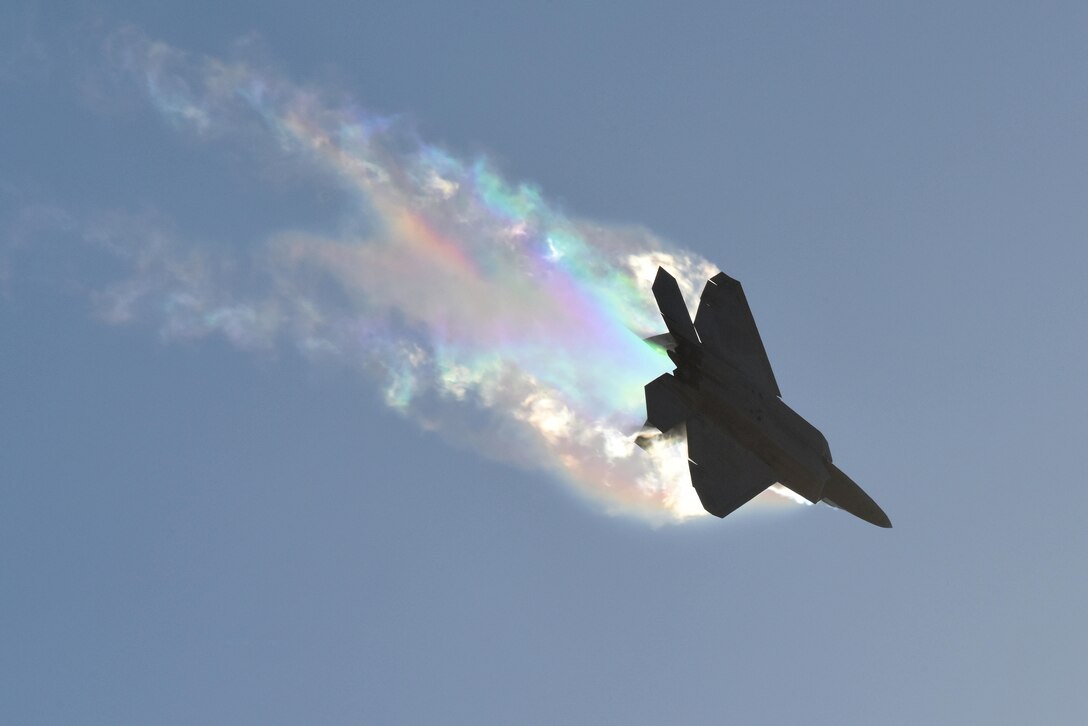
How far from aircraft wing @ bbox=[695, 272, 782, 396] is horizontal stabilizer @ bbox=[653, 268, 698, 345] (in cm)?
129

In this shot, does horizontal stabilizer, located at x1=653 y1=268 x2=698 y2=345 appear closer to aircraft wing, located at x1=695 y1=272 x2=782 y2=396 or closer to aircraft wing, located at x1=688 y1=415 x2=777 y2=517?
aircraft wing, located at x1=695 y1=272 x2=782 y2=396

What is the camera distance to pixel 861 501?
62.6 metres

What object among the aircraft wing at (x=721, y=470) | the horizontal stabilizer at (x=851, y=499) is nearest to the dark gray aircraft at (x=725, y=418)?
the aircraft wing at (x=721, y=470)

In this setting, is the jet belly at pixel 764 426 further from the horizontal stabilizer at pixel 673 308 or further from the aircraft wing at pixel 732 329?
the horizontal stabilizer at pixel 673 308

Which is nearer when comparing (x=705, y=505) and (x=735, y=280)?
(x=705, y=505)

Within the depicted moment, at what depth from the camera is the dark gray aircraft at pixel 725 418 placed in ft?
185

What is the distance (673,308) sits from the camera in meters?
58.9

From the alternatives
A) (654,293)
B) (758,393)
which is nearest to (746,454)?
(758,393)

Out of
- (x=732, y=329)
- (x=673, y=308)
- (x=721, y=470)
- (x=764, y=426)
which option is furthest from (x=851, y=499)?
(x=673, y=308)

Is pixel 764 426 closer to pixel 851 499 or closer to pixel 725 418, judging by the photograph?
pixel 725 418

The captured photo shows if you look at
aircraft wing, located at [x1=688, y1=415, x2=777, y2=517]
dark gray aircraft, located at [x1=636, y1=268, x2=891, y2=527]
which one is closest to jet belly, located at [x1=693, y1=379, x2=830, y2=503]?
dark gray aircraft, located at [x1=636, y1=268, x2=891, y2=527]

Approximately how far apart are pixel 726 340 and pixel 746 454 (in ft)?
20.5

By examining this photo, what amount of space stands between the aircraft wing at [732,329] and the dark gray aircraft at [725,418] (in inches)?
2.7

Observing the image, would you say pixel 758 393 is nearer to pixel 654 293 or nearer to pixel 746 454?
pixel 746 454
